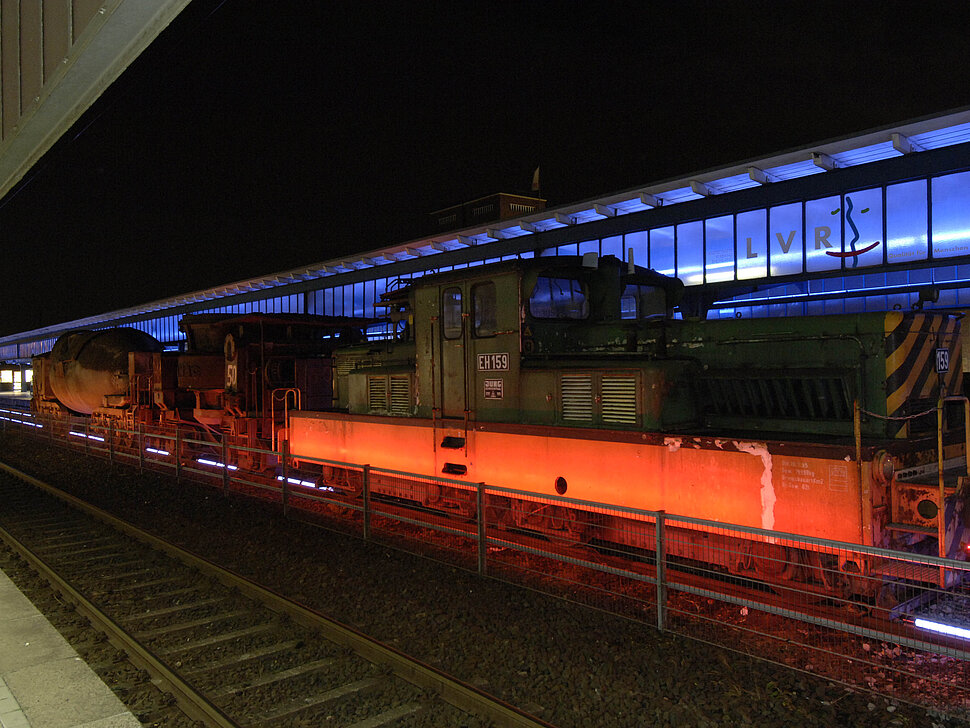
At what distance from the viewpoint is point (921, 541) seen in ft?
17.6

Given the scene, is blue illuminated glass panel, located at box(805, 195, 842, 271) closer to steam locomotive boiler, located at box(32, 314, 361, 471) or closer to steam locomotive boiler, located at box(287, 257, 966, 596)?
steam locomotive boiler, located at box(287, 257, 966, 596)

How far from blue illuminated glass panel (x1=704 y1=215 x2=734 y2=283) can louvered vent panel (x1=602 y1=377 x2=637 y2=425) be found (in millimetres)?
10439

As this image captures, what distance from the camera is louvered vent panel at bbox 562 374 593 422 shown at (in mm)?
6930

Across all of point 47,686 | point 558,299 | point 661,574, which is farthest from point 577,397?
point 47,686

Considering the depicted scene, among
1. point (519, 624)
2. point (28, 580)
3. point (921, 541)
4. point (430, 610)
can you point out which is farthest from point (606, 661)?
point (28, 580)

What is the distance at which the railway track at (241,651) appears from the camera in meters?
4.20

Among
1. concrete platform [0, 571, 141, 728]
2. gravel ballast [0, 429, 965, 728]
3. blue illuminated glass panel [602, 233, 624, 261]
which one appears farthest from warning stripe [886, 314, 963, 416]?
blue illuminated glass panel [602, 233, 624, 261]

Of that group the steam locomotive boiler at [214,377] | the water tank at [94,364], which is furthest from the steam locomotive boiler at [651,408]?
the water tank at [94,364]

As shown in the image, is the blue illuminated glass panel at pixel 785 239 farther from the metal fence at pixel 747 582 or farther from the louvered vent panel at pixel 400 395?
the metal fence at pixel 747 582

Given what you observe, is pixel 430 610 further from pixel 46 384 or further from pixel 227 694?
pixel 46 384

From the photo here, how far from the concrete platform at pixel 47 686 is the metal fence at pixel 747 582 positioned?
322 centimetres

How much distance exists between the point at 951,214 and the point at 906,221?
74 centimetres

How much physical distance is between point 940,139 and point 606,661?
1226 centimetres

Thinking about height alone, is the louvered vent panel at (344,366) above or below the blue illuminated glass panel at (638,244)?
below
